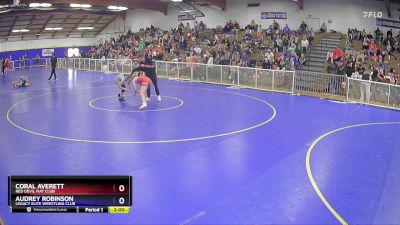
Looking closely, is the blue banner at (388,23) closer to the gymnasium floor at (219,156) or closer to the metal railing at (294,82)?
the metal railing at (294,82)

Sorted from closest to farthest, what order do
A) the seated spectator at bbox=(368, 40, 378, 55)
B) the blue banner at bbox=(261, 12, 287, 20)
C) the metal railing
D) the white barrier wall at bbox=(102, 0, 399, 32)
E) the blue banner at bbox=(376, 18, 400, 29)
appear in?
the metal railing, the seated spectator at bbox=(368, 40, 378, 55), the blue banner at bbox=(376, 18, 400, 29), the white barrier wall at bbox=(102, 0, 399, 32), the blue banner at bbox=(261, 12, 287, 20)

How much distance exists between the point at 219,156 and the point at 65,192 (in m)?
5.83

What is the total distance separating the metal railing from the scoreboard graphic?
14.8 meters

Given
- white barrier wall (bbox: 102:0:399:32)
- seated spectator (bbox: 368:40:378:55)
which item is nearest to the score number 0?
seated spectator (bbox: 368:40:378:55)

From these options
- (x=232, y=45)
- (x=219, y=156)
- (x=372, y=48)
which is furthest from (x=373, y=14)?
(x=219, y=156)

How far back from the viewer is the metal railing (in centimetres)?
1652

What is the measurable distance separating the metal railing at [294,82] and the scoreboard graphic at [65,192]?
14.8m

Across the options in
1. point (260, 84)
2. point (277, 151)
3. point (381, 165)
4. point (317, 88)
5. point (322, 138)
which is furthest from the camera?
point (260, 84)

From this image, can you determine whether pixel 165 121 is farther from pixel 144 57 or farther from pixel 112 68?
pixel 112 68

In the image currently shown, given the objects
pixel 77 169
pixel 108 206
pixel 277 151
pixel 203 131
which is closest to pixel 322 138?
pixel 277 151

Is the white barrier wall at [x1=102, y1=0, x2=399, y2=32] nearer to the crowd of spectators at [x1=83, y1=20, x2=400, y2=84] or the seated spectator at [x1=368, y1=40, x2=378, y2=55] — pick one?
the crowd of spectators at [x1=83, y1=20, x2=400, y2=84]

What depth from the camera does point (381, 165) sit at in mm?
9320

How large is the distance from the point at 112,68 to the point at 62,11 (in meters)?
13.2

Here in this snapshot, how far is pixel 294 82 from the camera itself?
19656mm
